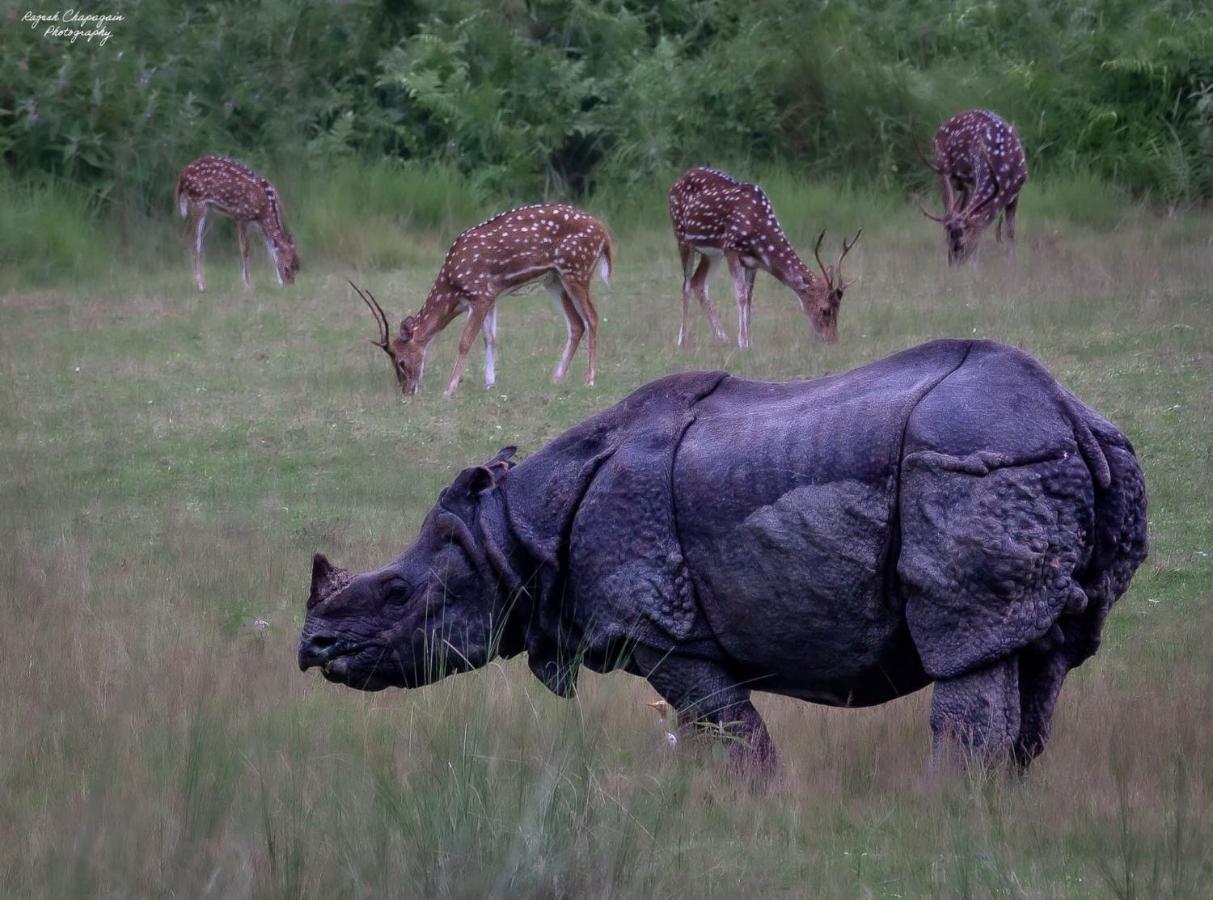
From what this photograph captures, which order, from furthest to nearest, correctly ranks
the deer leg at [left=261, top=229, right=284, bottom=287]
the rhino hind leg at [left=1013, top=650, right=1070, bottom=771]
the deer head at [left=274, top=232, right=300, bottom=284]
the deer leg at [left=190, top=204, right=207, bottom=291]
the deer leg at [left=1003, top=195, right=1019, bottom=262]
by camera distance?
the deer leg at [left=261, top=229, right=284, bottom=287] < the deer head at [left=274, top=232, right=300, bottom=284] < the deer leg at [left=190, top=204, right=207, bottom=291] < the deer leg at [left=1003, top=195, right=1019, bottom=262] < the rhino hind leg at [left=1013, top=650, right=1070, bottom=771]

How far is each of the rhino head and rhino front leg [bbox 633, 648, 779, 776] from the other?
597 millimetres

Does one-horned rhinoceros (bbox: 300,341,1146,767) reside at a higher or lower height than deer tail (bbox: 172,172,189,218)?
higher

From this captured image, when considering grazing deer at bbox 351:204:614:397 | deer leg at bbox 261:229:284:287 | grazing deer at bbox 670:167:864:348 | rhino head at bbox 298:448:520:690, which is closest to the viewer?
rhino head at bbox 298:448:520:690

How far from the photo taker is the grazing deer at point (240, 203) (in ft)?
69.3

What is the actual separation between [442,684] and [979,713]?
230 centimetres

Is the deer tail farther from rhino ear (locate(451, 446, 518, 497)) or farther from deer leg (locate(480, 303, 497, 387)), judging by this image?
rhino ear (locate(451, 446, 518, 497))

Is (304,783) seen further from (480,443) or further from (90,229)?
(90,229)

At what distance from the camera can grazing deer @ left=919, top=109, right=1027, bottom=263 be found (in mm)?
18844

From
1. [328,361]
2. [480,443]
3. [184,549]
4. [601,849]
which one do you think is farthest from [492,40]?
[601,849]

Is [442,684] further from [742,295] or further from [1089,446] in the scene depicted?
Answer: [742,295]

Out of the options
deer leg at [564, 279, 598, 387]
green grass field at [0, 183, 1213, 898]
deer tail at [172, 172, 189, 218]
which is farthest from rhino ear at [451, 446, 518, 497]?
deer tail at [172, 172, 189, 218]

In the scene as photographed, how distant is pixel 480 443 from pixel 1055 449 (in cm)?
802

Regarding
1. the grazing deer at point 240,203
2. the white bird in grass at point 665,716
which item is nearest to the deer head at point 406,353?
the grazing deer at point 240,203

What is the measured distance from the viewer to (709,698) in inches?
233
